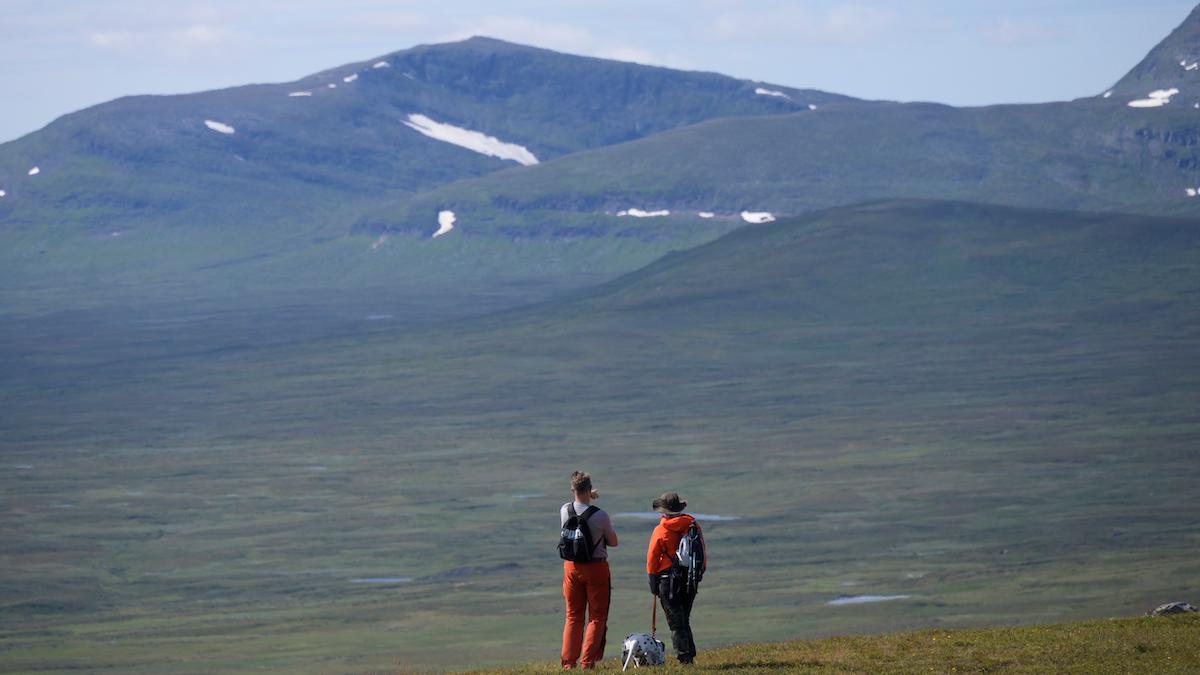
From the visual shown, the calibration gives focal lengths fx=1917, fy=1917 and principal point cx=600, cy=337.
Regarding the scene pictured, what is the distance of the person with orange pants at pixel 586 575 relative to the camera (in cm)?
2284

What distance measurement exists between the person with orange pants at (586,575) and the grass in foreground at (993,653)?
0.49m

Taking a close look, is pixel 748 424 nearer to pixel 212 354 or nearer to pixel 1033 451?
pixel 1033 451

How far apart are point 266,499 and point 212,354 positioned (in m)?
80.6

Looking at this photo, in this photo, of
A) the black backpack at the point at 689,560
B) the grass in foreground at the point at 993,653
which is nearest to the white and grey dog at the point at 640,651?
the grass in foreground at the point at 993,653

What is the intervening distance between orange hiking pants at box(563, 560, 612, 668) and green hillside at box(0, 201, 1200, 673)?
116ft

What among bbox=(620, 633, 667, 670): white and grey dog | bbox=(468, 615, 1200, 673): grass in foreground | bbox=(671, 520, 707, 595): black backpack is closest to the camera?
bbox=(671, 520, 707, 595): black backpack

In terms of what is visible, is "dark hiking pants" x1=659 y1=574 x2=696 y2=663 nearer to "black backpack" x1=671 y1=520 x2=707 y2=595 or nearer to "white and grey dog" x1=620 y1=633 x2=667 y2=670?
"black backpack" x1=671 y1=520 x2=707 y2=595

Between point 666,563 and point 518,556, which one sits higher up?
point 666,563

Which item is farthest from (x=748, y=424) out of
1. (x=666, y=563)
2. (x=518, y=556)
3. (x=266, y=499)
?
(x=666, y=563)

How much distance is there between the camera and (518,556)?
86.8 m

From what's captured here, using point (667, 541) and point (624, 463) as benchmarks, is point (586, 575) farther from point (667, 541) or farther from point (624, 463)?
point (624, 463)

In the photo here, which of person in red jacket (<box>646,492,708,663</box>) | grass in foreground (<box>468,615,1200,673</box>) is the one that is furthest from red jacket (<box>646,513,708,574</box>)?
grass in foreground (<box>468,615,1200,673</box>)

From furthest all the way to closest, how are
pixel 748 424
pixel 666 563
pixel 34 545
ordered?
pixel 748 424 → pixel 34 545 → pixel 666 563

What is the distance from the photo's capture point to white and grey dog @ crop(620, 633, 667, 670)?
23578 mm
